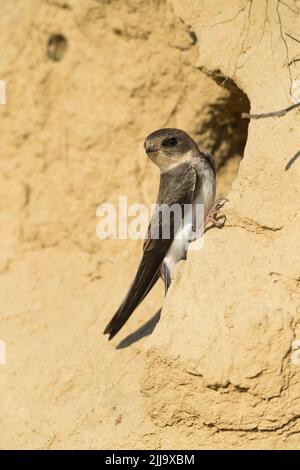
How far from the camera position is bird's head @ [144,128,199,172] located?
14.9ft

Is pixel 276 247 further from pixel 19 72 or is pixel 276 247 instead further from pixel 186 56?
pixel 19 72

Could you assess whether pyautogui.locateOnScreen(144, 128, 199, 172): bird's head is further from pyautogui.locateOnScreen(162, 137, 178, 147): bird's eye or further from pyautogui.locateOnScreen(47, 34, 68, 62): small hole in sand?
pyautogui.locateOnScreen(47, 34, 68, 62): small hole in sand

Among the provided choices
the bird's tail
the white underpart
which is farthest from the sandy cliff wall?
the white underpart

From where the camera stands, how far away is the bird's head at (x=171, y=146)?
455cm

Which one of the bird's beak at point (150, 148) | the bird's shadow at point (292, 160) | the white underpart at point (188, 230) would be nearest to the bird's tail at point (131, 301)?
the white underpart at point (188, 230)

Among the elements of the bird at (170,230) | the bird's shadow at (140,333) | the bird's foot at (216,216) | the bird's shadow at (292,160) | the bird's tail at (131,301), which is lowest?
the bird's shadow at (140,333)

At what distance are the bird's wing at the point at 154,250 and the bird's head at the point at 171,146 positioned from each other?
0.67 feet

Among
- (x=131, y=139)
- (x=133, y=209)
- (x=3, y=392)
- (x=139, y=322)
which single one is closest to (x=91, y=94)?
(x=131, y=139)

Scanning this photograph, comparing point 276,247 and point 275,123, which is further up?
point 275,123

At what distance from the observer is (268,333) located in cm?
330

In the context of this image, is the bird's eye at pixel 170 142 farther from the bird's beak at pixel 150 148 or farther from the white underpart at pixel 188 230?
the white underpart at pixel 188 230

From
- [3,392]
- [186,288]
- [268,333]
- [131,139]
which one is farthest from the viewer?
[131,139]

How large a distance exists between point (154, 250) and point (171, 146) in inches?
25.2

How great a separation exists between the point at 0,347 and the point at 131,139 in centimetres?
147
